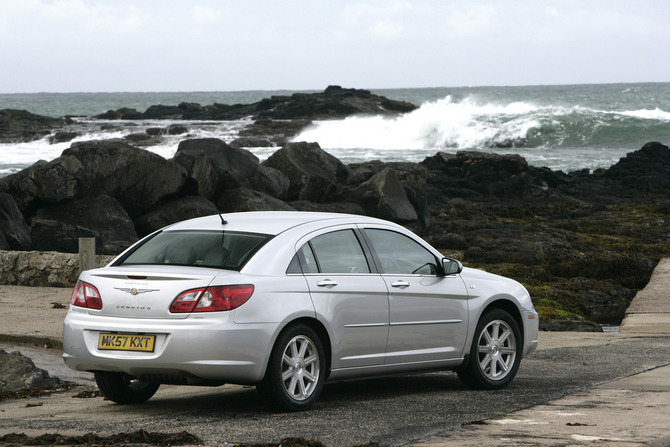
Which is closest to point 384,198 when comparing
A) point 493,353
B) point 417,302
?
point 493,353

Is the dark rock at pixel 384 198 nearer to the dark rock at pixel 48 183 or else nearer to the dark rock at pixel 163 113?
the dark rock at pixel 48 183

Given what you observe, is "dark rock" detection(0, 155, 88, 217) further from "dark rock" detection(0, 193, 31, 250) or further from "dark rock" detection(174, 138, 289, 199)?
"dark rock" detection(174, 138, 289, 199)

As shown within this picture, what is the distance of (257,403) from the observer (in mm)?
7816

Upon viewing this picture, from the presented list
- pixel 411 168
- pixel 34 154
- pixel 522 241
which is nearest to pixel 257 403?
pixel 522 241

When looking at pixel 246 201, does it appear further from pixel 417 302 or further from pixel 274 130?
pixel 274 130

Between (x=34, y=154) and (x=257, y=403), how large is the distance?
55.9m

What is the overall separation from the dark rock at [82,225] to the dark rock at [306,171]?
6101 millimetres

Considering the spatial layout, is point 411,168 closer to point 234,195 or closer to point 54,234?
point 234,195

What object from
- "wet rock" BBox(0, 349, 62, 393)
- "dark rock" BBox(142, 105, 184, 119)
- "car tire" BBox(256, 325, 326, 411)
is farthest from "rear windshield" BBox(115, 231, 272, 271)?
"dark rock" BBox(142, 105, 184, 119)

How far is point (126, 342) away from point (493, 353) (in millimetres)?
3288

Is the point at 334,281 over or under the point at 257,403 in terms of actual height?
over

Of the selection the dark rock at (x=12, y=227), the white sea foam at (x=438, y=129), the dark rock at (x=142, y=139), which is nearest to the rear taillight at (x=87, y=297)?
the dark rock at (x=12, y=227)

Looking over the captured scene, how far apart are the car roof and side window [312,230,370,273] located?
151mm

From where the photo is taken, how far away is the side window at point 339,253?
7.71 meters
